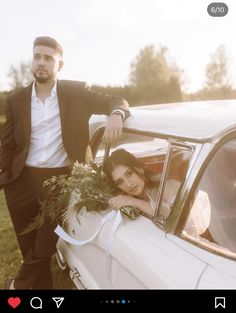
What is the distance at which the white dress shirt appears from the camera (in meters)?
3.29

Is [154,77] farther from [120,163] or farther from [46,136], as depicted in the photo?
[120,163]

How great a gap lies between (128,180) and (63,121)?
0.82 metres

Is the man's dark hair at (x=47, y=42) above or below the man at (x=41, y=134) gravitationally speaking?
above

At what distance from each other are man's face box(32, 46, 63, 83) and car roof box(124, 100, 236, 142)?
2.57 ft

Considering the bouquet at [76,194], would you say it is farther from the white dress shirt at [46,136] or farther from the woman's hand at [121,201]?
the white dress shirt at [46,136]

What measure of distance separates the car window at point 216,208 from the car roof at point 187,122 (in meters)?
0.15

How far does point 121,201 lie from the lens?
2549 mm

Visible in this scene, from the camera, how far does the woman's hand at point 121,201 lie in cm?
251
